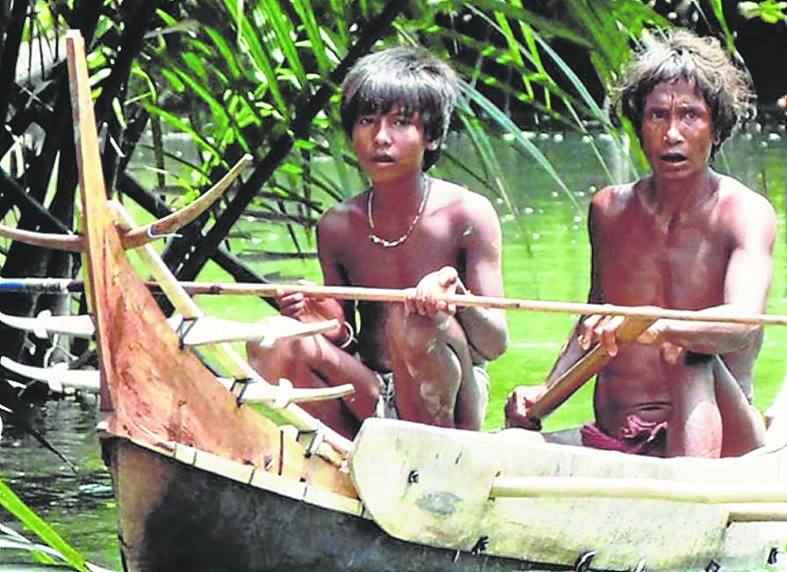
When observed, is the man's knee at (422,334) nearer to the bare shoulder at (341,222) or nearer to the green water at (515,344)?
the bare shoulder at (341,222)

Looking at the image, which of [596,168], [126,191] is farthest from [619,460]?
[596,168]

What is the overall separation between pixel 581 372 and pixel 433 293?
332 mm

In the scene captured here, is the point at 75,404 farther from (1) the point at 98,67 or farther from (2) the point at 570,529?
(2) the point at 570,529

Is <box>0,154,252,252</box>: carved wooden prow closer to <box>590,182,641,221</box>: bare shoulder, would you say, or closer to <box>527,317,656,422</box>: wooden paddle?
<box>527,317,656,422</box>: wooden paddle

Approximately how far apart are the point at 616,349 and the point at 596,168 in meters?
8.34

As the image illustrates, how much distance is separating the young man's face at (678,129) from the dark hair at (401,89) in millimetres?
318

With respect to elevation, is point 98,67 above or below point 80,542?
above

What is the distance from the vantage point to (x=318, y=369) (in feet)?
10.6

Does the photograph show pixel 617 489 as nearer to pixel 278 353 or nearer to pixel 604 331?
pixel 604 331

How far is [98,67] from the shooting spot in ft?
13.0

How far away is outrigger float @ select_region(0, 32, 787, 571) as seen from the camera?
2557 mm

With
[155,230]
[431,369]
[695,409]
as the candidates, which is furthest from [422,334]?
[155,230]

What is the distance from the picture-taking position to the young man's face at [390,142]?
3.32 m

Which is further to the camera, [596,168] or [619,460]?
[596,168]
